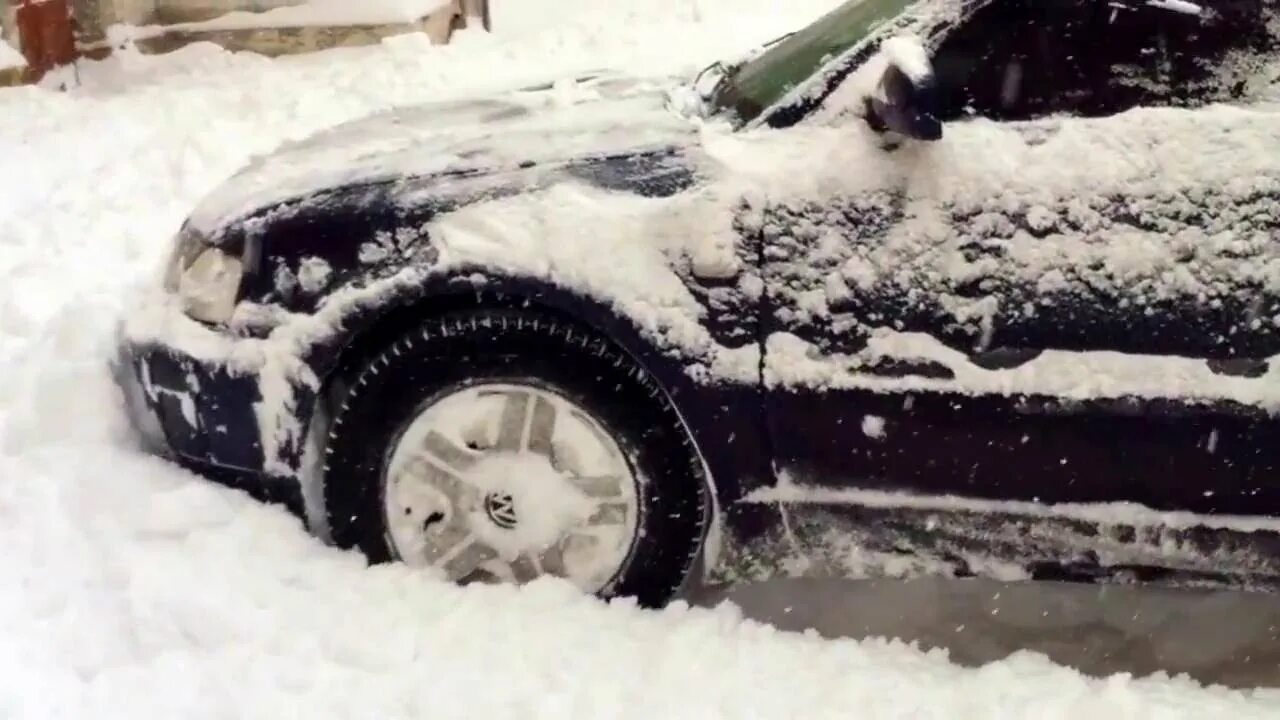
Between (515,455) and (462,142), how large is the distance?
2.69ft

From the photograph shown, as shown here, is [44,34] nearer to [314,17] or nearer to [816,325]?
[314,17]

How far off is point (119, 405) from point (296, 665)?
1.27 meters

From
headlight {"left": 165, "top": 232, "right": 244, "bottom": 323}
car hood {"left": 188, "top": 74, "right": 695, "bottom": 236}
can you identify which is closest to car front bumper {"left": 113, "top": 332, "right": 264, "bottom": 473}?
headlight {"left": 165, "top": 232, "right": 244, "bottom": 323}

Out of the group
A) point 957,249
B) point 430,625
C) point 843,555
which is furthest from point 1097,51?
point 430,625

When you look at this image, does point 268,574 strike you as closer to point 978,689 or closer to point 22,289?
point 978,689

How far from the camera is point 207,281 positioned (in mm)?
2941

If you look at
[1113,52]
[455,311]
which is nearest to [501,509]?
[455,311]

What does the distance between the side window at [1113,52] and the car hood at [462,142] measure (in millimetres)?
727

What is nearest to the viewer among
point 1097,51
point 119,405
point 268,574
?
point 1097,51

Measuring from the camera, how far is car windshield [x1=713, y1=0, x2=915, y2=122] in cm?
279

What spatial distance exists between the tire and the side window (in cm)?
101

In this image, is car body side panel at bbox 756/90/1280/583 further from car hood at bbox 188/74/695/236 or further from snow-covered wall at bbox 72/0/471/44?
snow-covered wall at bbox 72/0/471/44

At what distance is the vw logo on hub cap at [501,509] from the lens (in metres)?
2.79

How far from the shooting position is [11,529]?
3.11 meters
